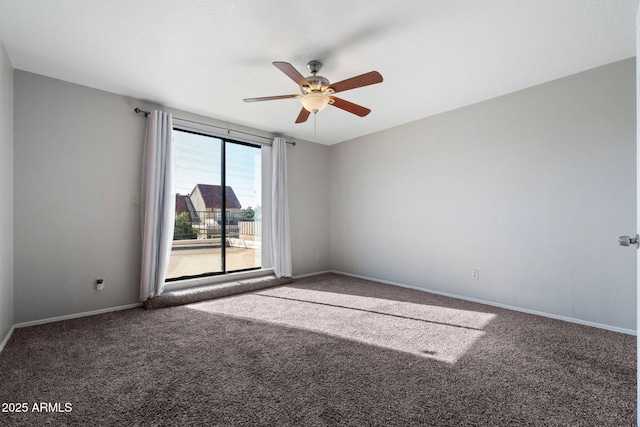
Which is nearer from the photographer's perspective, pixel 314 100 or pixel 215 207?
pixel 314 100

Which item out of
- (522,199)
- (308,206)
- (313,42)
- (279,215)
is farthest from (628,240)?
(308,206)

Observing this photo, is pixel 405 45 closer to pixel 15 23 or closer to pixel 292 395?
pixel 292 395

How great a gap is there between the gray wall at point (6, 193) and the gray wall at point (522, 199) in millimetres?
4228

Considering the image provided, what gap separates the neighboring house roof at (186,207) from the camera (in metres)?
3.97

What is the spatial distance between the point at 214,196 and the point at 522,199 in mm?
3968

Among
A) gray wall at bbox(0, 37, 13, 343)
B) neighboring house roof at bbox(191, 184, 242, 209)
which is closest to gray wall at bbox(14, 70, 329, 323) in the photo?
gray wall at bbox(0, 37, 13, 343)

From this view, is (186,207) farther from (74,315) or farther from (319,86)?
(319,86)

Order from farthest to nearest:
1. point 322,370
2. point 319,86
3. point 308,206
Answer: point 308,206
point 319,86
point 322,370

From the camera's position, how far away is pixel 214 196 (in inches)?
170

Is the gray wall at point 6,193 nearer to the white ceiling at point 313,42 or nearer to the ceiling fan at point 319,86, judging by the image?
the white ceiling at point 313,42

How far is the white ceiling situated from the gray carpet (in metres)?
2.45

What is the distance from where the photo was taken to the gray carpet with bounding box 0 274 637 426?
1.54m

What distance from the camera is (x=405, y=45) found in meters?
2.39

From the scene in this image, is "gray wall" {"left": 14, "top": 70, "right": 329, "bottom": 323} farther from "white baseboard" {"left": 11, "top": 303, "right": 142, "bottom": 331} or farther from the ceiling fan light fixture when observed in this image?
the ceiling fan light fixture
